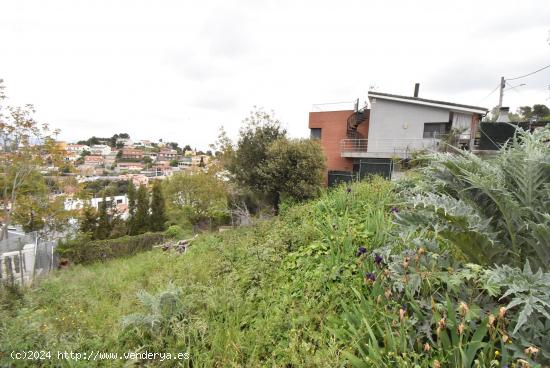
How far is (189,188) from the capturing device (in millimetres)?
17031

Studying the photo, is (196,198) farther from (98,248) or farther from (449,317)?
(449,317)

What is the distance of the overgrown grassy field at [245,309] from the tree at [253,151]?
557 cm

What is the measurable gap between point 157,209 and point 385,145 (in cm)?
1562

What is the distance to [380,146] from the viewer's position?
52.7 ft

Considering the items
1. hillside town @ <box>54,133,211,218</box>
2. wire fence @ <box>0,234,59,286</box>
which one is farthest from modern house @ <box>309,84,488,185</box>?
wire fence @ <box>0,234,59,286</box>

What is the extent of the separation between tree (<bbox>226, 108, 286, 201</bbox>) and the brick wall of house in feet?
23.0

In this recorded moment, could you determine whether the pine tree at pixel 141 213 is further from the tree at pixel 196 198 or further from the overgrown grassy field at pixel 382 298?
the overgrown grassy field at pixel 382 298

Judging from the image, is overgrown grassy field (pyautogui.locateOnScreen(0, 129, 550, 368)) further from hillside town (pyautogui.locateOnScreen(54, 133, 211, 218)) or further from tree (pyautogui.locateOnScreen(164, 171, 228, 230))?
tree (pyautogui.locateOnScreen(164, 171, 228, 230))

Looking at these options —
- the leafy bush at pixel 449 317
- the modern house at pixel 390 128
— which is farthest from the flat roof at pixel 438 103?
the leafy bush at pixel 449 317

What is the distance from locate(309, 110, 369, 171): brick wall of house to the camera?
55.8 feet

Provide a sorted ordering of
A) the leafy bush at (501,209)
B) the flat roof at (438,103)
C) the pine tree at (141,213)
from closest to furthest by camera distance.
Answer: the leafy bush at (501,209) < the flat roof at (438,103) < the pine tree at (141,213)

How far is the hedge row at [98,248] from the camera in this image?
1005 cm

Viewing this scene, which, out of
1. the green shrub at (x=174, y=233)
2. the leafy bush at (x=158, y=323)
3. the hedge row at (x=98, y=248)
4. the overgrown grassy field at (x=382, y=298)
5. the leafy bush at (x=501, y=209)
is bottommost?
the green shrub at (x=174, y=233)

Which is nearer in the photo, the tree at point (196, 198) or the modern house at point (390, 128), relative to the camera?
the modern house at point (390, 128)
